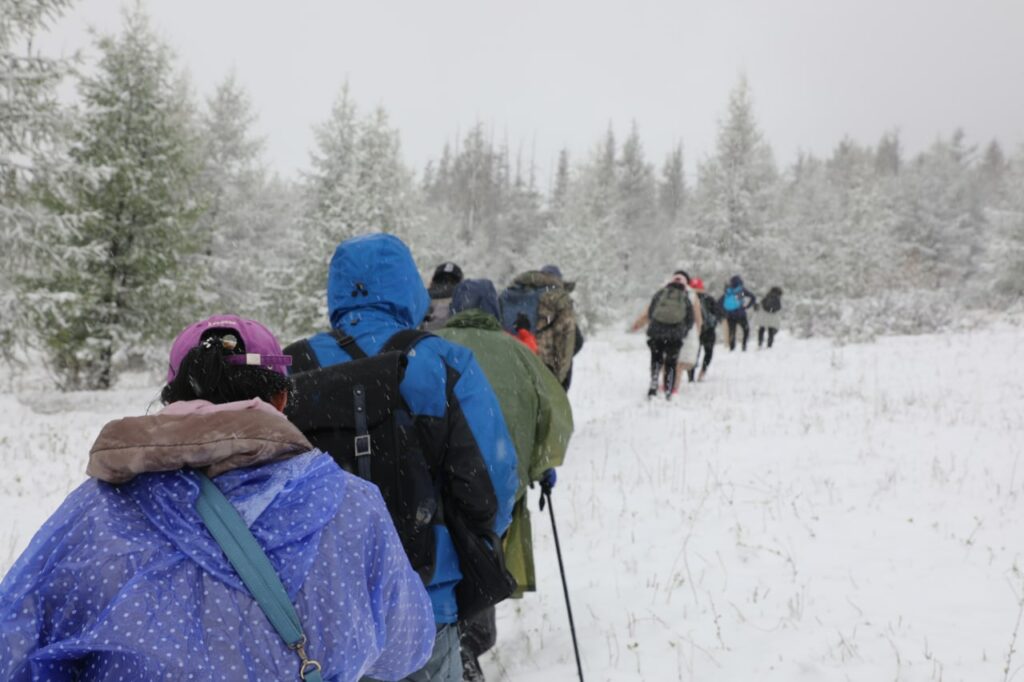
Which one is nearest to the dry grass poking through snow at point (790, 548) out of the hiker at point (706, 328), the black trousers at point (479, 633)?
the black trousers at point (479, 633)

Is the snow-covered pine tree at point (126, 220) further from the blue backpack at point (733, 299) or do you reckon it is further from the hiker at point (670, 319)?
the blue backpack at point (733, 299)

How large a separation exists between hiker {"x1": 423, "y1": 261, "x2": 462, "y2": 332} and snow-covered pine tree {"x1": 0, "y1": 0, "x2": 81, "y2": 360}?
9.34 m

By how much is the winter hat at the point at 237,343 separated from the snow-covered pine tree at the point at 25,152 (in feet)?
40.5

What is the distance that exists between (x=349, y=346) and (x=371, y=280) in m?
0.31

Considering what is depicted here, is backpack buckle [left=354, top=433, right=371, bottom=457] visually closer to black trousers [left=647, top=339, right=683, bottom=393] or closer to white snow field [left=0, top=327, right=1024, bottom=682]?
white snow field [left=0, top=327, right=1024, bottom=682]

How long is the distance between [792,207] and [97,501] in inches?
2080

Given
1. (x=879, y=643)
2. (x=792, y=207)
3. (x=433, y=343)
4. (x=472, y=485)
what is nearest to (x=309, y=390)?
(x=433, y=343)

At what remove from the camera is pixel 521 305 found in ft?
25.6

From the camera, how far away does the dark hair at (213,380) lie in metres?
1.53

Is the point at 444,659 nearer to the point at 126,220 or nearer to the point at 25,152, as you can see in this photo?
the point at 25,152

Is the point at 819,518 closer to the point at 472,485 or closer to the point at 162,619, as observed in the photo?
the point at 472,485

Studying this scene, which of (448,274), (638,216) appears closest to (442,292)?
(448,274)

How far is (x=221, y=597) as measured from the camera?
118cm

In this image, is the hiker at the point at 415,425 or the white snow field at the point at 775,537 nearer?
the hiker at the point at 415,425
